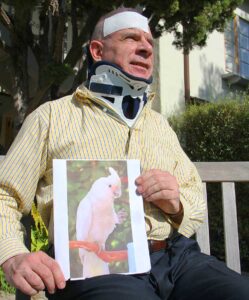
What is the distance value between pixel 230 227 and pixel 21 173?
1227mm

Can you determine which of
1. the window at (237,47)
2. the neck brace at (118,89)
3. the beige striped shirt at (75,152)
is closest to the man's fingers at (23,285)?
the beige striped shirt at (75,152)

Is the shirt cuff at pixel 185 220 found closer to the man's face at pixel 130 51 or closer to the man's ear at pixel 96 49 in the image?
the man's face at pixel 130 51

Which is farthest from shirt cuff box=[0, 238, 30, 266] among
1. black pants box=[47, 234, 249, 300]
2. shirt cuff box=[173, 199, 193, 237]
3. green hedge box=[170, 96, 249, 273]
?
green hedge box=[170, 96, 249, 273]

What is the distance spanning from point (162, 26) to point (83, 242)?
596 cm

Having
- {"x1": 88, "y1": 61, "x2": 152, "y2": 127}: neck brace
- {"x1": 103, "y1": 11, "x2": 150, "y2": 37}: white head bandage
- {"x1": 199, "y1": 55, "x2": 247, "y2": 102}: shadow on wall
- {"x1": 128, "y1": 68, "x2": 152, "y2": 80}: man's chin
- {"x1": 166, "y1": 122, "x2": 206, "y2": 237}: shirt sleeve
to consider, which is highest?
{"x1": 199, "y1": 55, "x2": 247, "y2": 102}: shadow on wall

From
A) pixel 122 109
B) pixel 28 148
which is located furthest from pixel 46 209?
pixel 122 109

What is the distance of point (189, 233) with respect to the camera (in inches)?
76.6

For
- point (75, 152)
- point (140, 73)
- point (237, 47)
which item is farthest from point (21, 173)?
point (237, 47)

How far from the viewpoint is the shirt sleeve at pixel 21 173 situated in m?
1.68

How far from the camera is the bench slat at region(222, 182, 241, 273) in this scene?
7.71 ft

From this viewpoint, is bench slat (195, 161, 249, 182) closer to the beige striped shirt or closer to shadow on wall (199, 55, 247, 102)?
the beige striped shirt

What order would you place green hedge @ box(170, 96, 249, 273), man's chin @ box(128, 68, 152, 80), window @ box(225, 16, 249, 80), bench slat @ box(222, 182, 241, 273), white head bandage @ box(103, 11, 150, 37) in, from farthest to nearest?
window @ box(225, 16, 249, 80), green hedge @ box(170, 96, 249, 273), bench slat @ box(222, 182, 241, 273), white head bandage @ box(103, 11, 150, 37), man's chin @ box(128, 68, 152, 80)

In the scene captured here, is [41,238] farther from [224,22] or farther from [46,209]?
[224,22]

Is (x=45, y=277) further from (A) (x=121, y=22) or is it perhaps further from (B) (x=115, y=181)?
(A) (x=121, y=22)
